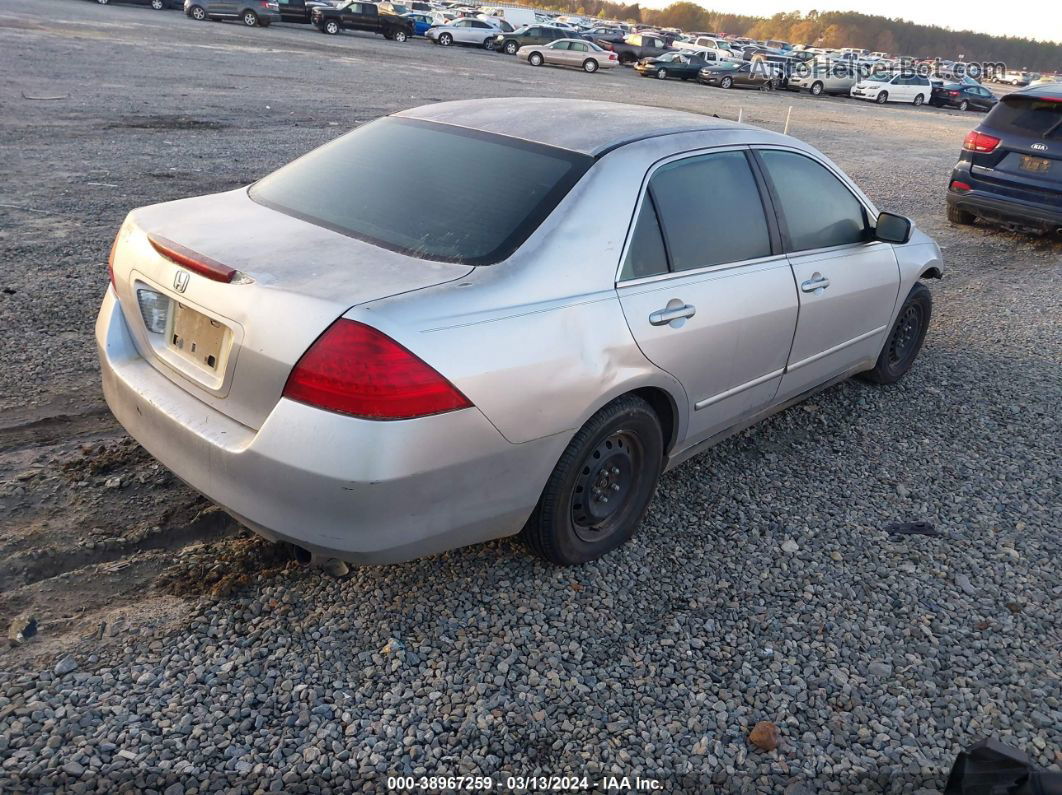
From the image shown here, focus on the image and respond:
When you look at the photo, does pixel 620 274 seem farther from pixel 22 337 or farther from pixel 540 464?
pixel 22 337

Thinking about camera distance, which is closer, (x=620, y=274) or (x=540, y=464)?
(x=540, y=464)

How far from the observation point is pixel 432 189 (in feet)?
10.9

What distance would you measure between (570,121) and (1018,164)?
320 inches

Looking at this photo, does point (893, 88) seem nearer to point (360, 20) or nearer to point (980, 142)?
point (360, 20)

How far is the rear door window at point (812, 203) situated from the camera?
13.5 ft

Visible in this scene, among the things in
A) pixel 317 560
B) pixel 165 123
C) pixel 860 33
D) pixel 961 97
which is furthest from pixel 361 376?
pixel 860 33

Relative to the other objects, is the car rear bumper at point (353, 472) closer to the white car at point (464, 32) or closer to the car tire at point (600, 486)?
the car tire at point (600, 486)

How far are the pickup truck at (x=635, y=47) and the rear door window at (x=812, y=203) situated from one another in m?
41.5

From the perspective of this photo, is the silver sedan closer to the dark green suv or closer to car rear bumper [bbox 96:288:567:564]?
the dark green suv

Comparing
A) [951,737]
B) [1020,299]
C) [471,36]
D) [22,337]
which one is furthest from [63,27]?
[951,737]

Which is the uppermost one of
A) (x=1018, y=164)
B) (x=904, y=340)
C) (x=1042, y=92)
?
(x=1042, y=92)

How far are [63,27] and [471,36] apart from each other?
2000cm

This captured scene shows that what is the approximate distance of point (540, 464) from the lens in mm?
2941

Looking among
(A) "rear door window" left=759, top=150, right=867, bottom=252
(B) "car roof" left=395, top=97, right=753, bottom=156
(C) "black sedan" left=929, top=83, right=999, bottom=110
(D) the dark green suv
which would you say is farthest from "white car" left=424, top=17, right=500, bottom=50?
(B) "car roof" left=395, top=97, right=753, bottom=156
